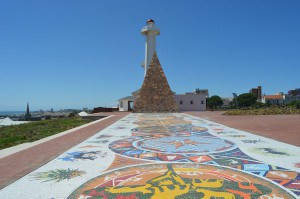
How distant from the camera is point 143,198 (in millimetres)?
2791

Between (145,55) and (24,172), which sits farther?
(145,55)

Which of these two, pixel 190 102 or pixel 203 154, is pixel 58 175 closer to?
pixel 203 154

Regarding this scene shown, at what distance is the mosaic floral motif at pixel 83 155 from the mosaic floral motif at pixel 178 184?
3.98ft

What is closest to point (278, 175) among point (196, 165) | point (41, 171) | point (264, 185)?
point (264, 185)

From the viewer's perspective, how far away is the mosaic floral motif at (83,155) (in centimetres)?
484

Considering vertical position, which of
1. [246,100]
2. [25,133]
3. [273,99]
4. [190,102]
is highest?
[273,99]

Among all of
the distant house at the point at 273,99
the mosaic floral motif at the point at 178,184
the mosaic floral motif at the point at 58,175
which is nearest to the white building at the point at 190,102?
the mosaic floral motif at the point at 178,184

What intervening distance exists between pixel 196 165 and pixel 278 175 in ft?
4.02

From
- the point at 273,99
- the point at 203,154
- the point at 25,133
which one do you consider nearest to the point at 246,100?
the point at 273,99

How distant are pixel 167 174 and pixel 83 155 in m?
2.16

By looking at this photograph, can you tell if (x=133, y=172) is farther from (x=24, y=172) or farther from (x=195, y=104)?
(x=195, y=104)

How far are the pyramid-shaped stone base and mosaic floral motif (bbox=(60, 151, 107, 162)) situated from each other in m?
22.7

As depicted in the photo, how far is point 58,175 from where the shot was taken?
3734 mm

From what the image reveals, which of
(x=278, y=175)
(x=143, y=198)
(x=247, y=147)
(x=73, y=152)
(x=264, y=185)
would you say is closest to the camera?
(x=143, y=198)
